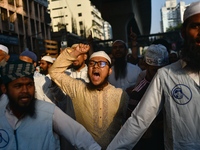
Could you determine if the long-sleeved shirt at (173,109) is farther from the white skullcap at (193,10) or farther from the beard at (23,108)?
the beard at (23,108)

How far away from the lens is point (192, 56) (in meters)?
2.10

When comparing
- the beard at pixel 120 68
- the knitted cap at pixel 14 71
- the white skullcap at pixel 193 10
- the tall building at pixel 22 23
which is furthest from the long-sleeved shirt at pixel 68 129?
the tall building at pixel 22 23

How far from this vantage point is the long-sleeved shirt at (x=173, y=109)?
2.02m

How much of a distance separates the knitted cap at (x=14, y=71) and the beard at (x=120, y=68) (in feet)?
8.15

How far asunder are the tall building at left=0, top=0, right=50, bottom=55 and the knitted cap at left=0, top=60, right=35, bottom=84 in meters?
24.8

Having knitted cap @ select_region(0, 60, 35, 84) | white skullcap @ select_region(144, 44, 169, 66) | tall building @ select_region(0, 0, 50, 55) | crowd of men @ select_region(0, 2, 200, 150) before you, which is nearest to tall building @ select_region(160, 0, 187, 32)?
tall building @ select_region(0, 0, 50, 55)

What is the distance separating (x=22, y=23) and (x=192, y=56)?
36213 millimetres

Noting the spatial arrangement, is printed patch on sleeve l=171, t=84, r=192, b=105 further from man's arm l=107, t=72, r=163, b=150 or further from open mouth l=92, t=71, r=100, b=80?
open mouth l=92, t=71, r=100, b=80

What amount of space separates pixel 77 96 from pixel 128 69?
180 centimetres

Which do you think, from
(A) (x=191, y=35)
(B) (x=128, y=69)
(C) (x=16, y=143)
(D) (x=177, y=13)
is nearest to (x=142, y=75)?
(B) (x=128, y=69)

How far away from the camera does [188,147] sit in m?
2.03

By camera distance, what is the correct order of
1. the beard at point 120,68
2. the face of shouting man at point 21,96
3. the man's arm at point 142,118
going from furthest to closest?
the beard at point 120,68 < the face of shouting man at point 21,96 < the man's arm at point 142,118

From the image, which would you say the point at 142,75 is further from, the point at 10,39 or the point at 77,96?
the point at 10,39

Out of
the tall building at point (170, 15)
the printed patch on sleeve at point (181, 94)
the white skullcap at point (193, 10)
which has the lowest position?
the printed patch on sleeve at point (181, 94)
